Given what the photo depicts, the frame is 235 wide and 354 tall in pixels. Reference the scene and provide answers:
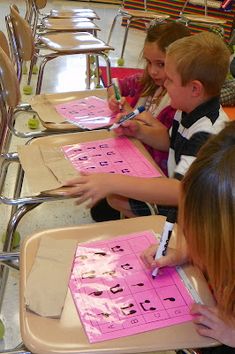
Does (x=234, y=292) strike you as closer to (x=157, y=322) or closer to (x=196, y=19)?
(x=157, y=322)

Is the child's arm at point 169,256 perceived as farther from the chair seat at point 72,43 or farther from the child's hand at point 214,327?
the chair seat at point 72,43

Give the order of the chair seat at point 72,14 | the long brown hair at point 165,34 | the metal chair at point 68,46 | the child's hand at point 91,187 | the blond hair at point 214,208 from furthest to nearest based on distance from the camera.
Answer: the chair seat at point 72,14, the metal chair at point 68,46, the long brown hair at point 165,34, the child's hand at point 91,187, the blond hair at point 214,208

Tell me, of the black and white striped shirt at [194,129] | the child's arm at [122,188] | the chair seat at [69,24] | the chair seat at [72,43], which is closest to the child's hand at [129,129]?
the black and white striped shirt at [194,129]

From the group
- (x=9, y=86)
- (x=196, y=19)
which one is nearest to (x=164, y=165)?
(x=9, y=86)

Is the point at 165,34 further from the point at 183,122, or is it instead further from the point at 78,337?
the point at 78,337

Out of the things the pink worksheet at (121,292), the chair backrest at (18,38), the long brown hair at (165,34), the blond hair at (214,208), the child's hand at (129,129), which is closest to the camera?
the blond hair at (214,208)

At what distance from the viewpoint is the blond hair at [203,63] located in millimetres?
1082

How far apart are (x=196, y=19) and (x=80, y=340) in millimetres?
3164

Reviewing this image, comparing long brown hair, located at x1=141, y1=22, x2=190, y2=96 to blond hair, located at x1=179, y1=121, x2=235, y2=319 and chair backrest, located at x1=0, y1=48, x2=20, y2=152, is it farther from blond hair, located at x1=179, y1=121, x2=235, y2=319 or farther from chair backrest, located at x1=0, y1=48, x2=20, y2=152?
blond hair, located at x1=179, y1=121, x2=235, y2=319

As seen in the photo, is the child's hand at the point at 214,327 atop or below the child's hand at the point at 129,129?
below

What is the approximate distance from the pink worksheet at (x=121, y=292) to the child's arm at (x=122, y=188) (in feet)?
0.54

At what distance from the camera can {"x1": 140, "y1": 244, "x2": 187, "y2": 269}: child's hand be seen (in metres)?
0.74

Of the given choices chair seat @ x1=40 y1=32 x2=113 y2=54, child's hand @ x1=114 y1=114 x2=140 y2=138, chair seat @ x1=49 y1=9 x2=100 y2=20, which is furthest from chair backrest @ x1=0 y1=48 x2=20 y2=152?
chair seat @ x1=49 y1=9 x2=100 y2=20

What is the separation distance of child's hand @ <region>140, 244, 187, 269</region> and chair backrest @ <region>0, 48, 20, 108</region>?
1.91ft
